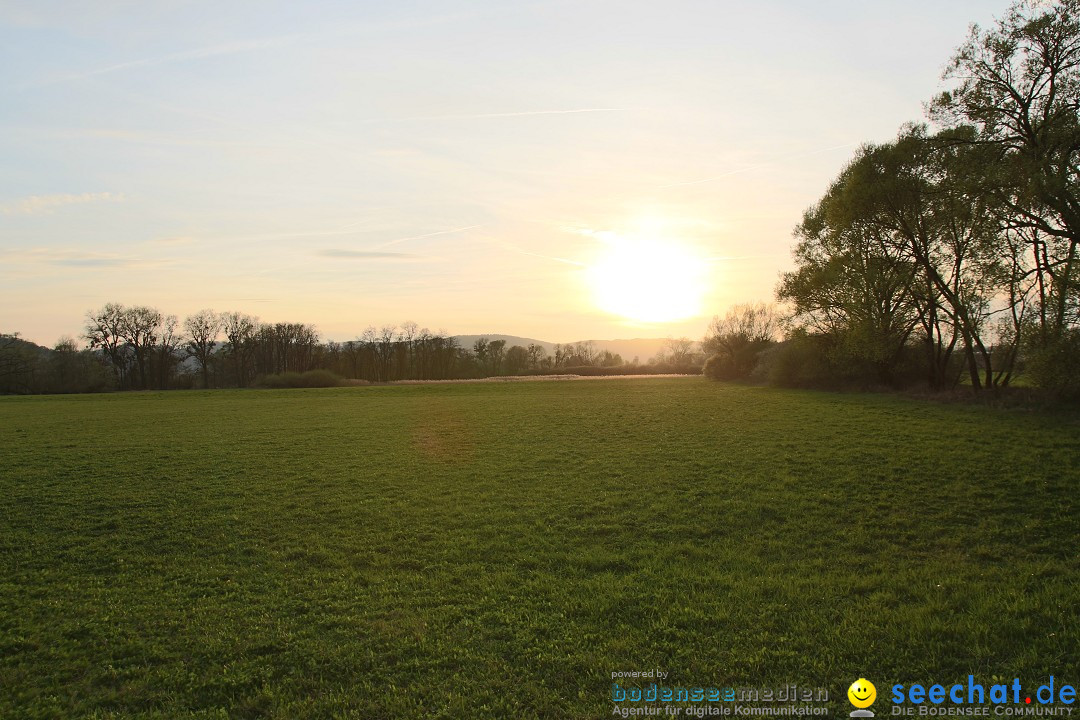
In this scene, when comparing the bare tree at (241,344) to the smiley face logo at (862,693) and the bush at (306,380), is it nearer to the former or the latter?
the bush at (306,380)

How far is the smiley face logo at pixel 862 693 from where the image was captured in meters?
5.00

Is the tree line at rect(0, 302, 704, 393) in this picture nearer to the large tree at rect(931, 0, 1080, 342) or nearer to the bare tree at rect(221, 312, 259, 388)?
the bare tree at rect(221, 312, 259, 388)

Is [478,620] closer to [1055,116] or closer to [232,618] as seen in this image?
[232,618]

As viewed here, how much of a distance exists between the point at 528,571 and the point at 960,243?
2765 centimetres

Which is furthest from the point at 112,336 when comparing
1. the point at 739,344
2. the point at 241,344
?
the point at 739,344

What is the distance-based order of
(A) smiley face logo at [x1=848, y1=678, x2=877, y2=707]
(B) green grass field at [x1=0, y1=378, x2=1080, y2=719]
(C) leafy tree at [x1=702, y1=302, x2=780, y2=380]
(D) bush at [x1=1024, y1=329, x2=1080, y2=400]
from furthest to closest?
(C) leafy tree at [x1=702, y1=302, x2=780, y2=380]
(D) bush at [x1=1024, y1=329, x2=1080, y2=400]
(B) green grass field at [x1=0, y1=378, x2=1080, y2=719]
(A) smiley face logo at [x1=848, y1=678, x2=877, y2=707]

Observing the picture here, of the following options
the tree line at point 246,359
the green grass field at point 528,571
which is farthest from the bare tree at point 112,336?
the green grass field at point 528,571

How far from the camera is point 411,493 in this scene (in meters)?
13.5

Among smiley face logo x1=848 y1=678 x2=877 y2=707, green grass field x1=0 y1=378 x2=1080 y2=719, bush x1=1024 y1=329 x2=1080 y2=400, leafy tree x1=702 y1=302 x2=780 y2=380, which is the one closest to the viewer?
smiley face logo x1=848 y1=678 x2=877 y2=707

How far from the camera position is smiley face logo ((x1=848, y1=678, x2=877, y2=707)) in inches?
197

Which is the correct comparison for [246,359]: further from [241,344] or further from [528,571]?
[528,571]

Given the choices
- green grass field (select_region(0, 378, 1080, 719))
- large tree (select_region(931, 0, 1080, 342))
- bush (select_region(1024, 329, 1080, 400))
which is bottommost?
green grass field (select_region(0, 378, 1080, 719))

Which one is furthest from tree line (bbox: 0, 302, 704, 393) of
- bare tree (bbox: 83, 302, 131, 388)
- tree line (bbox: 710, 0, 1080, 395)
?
tree line (bbox: 710, 0, 1080, 395)

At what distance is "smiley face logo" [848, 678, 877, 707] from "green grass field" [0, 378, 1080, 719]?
4.6 inches
